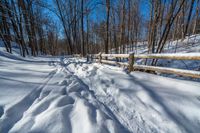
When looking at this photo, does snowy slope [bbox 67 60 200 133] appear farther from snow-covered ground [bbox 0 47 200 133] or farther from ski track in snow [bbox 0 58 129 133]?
ski track in snow [bbox 0 58 129 133]

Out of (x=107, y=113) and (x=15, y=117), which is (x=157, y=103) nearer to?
(x=107, y=113)

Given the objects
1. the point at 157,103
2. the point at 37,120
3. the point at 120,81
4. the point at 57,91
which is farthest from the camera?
the point at 120,81

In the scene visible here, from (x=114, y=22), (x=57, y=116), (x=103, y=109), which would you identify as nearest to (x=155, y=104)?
(x=103, y=109)

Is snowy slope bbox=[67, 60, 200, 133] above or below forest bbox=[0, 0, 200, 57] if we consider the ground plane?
below

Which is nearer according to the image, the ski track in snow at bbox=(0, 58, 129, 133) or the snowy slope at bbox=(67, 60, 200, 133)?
the ski track in snow at bbox=(0, 58, 129, 133)

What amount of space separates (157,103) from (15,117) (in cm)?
270

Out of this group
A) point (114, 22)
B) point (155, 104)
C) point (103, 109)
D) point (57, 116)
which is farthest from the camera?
point (114, 22)

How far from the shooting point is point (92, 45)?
3838cm

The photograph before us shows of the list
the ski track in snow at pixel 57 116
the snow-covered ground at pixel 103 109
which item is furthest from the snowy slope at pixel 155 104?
the ski track in snow at pixel 57 116

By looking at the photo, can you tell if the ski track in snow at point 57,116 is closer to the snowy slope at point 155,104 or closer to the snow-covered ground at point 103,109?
the snow-covered ground at point 103,109

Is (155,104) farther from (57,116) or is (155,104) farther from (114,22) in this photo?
(114,22)

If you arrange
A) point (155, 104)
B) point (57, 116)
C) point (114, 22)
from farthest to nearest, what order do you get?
1. point (114, 22)
2. point (155, 104)
3. point (57, 116)

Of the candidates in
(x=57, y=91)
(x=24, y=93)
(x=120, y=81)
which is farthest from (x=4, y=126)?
(x=120, y=81)

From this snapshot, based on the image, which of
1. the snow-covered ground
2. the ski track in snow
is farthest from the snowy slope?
the ski track in snow
